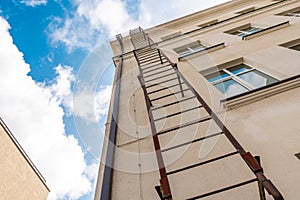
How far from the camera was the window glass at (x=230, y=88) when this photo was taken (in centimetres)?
452

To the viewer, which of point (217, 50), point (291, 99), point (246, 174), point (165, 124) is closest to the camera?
point (246, 174)

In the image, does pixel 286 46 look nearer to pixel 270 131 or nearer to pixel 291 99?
pixel 291 99

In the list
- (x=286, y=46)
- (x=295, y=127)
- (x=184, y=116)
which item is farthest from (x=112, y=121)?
(x=286, y=46)

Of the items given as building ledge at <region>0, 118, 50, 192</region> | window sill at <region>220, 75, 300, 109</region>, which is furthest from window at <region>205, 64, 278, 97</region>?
building ledge at <region>0, 118, 50, 192</region>

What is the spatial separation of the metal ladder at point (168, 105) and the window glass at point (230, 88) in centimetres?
79

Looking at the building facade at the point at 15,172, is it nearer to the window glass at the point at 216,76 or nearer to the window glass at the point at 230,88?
the window glass at the point at 216,76

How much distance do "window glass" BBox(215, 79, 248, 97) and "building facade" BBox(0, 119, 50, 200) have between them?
852 centimetres

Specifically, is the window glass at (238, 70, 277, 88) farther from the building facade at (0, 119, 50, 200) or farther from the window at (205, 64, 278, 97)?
the building facade at (0, 119, 50, 200)

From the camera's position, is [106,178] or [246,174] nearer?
[246,174]

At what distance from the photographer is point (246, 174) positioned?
2549 millimetres

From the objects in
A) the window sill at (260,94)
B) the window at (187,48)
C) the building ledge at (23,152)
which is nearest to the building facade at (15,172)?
the building ledge at (23,152)

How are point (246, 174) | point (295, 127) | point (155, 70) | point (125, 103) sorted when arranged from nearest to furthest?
point (246, 174) < point (295, 127) < point (125, 103) < point (155, 70)

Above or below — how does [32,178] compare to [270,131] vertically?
below

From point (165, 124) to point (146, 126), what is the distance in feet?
0.99
